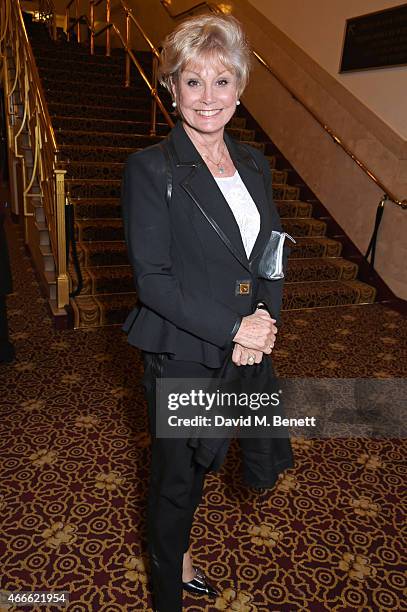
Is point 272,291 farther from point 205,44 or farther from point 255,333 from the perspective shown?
point 205,44

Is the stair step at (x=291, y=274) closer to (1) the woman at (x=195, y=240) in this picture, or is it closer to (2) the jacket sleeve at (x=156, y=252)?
(1) the woman at (x=195, y=240)

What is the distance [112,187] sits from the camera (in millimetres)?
5285

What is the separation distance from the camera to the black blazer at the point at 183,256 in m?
1.26

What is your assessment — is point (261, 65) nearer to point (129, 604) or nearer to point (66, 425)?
point (66, 425)

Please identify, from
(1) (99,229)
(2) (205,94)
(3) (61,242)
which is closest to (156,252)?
(2) (205,94)

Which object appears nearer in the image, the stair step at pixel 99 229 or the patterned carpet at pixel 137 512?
the patterned carpet at pixel 137 512

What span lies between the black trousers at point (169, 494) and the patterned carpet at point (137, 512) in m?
0.33

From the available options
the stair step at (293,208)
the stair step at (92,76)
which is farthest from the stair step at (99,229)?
the stair step at (92,76)

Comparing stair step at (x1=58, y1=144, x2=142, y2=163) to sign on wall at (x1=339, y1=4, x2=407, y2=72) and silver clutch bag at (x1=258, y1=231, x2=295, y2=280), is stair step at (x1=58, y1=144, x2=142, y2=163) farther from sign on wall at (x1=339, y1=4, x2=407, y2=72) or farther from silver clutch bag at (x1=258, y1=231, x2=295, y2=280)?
silver clutch bag at (x1=258, y1=231, x2=295, y2=280)

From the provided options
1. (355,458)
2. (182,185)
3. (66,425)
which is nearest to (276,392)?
(182,185)

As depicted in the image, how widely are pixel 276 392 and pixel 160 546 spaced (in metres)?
0.59

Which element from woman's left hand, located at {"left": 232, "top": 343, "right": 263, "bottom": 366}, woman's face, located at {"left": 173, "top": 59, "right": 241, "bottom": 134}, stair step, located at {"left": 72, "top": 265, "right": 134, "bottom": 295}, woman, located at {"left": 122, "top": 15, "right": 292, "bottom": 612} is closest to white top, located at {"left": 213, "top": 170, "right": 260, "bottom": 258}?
woman, located at {"left": 122, "top": 15, "right": 292, "bottom": 612}

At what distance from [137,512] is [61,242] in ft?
8.39

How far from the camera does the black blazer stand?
126cm
